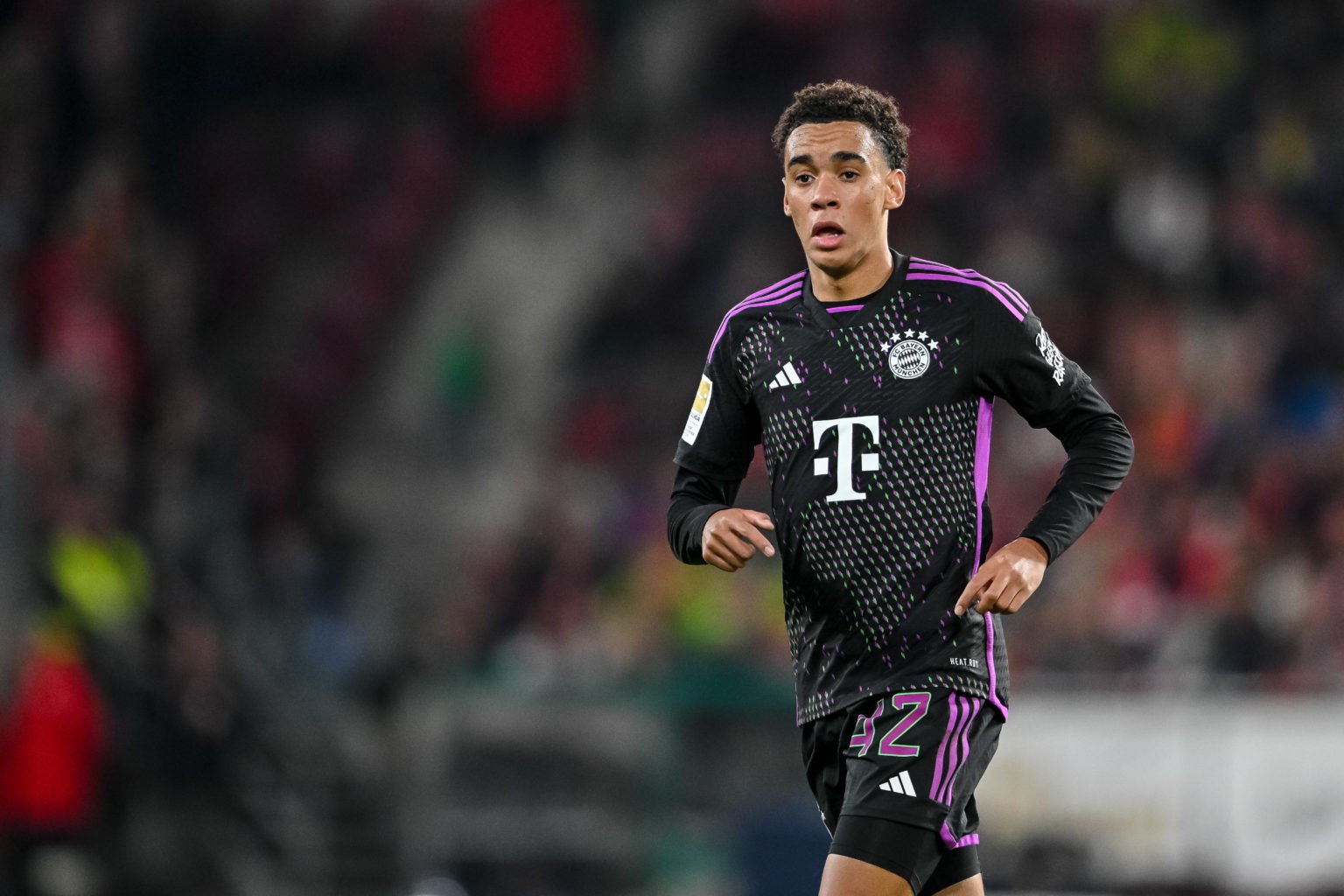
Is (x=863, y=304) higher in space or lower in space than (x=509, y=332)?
lower

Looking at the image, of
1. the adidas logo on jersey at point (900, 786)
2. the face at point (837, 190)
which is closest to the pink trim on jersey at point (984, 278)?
the face at point (837, 190)

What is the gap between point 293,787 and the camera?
12305mm

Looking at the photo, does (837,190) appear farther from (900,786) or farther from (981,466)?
(900,786)

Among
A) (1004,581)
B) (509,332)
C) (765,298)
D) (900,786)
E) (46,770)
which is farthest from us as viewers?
(509,332)

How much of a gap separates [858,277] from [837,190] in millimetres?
239

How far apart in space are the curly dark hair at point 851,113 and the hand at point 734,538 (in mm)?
982

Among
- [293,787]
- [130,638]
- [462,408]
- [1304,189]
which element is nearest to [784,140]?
[130,638]

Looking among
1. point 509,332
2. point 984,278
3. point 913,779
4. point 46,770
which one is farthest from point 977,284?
point 509,332

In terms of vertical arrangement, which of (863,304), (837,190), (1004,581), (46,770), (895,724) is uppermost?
(837,190)

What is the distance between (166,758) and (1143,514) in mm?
5742

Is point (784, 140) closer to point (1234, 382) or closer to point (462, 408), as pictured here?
point (1234, 382)

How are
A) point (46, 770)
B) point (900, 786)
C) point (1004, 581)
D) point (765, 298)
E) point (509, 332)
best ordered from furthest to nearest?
point (509, 332) < point (46, 770) < point (765, 298) < point (900, 786) < point (1004, 581)

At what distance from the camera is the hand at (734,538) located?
14.6 ft

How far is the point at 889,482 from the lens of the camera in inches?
188
